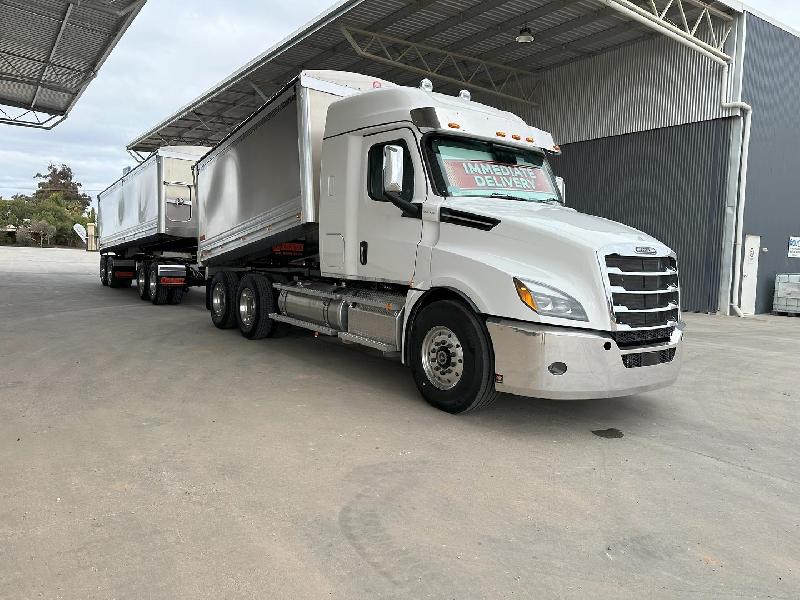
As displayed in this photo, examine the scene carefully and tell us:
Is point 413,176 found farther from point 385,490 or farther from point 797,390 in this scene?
point 797,390

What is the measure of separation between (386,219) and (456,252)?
1129 mm

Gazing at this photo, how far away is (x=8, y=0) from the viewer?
529 inches

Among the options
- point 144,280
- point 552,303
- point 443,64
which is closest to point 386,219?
point 552,303

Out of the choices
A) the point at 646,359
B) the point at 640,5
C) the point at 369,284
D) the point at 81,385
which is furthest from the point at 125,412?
the point at 640,5

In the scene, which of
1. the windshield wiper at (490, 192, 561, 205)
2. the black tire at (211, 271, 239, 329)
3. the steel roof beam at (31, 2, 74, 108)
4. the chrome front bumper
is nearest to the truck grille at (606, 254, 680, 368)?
the chrome front bumper

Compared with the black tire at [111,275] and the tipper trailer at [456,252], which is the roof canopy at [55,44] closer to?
the black tire at [111,275]

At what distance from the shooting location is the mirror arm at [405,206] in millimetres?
5750

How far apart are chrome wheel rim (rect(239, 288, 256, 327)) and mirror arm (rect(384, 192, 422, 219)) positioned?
4088 millimetres

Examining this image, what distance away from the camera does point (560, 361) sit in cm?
476

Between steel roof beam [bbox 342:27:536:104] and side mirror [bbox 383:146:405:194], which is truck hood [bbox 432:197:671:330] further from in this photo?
steel roof beam [bbox 342:27:536:104]

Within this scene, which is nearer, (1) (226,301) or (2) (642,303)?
(2) (642,303)

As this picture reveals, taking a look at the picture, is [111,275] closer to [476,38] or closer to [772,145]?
[476,38]

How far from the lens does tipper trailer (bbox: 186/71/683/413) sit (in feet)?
15.8

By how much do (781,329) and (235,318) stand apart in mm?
11386
